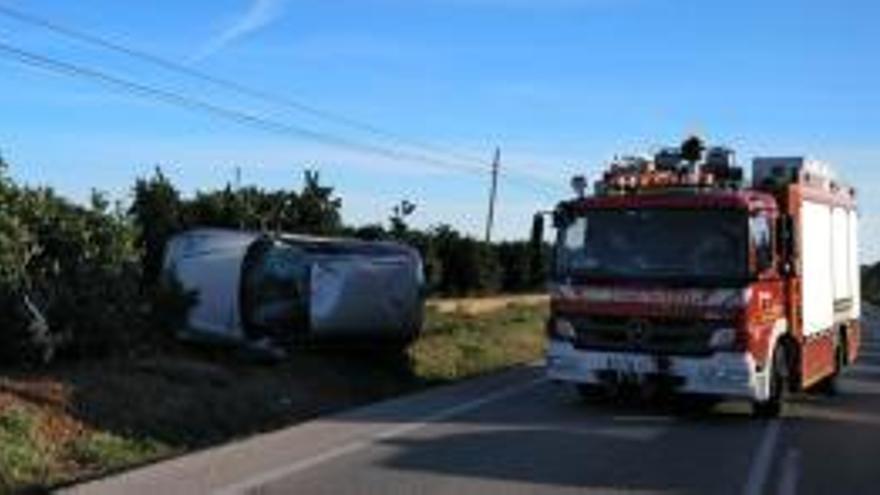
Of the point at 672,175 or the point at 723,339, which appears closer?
the point at 723,339

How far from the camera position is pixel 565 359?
1970 centimetres

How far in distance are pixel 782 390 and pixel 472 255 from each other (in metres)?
48.8

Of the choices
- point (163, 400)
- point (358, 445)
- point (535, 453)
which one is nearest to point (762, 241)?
point (535, 453)

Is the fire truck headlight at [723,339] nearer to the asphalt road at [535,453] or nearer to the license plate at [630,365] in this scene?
the license plate at [630,365]

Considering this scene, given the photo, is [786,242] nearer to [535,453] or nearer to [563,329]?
[563,329]

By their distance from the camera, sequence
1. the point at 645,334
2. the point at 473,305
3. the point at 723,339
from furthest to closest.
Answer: the point at 473,305, the point at 645,334, the point at 723,339

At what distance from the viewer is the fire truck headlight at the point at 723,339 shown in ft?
61.3

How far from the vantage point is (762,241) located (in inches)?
753

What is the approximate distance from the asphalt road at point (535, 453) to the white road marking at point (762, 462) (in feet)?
0.05

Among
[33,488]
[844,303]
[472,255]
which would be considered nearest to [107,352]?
[33,488]

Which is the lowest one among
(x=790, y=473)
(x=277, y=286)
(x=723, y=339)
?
(x=790, y=473)

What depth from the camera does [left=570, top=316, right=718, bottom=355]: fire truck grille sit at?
18.9 meters

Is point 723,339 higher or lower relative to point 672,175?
lower

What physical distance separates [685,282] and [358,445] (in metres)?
4.91
